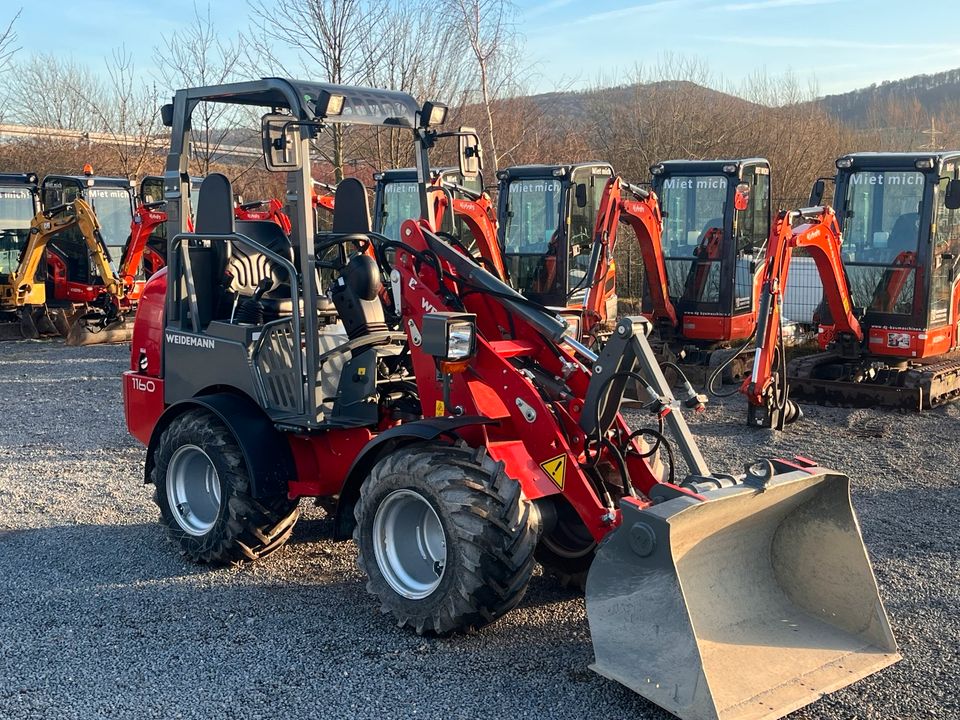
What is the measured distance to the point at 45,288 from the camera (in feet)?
54.2

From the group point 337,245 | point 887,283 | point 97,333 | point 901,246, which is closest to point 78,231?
point 97,333

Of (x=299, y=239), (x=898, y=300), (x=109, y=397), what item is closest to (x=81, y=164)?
(x=109, y=397)

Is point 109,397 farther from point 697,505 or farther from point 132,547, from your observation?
point 697,505

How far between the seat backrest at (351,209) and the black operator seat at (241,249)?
389 mm

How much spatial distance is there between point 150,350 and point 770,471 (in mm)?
4050

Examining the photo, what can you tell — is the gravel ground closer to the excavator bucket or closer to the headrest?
the headrest

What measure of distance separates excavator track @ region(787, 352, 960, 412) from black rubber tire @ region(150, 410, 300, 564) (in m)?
6.85

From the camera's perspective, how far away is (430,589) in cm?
447

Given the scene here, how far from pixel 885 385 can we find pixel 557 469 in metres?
7.05

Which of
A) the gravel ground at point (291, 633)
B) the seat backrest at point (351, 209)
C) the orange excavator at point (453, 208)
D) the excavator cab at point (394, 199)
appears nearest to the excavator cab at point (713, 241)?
the orange excavator at point (453, 208)

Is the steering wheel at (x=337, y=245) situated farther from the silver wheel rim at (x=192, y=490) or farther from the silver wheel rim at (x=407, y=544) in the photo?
the silver wheel rim at (x=407, y=544)

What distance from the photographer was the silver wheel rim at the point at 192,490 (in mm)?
5625

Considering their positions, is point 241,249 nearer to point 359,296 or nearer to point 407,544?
point 359,296

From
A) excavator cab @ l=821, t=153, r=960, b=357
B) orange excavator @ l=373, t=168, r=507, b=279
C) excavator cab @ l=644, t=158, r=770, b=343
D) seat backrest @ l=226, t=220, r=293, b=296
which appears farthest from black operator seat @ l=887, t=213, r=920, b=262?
seat backrest @ l=226, t=220, r=293, b=296
